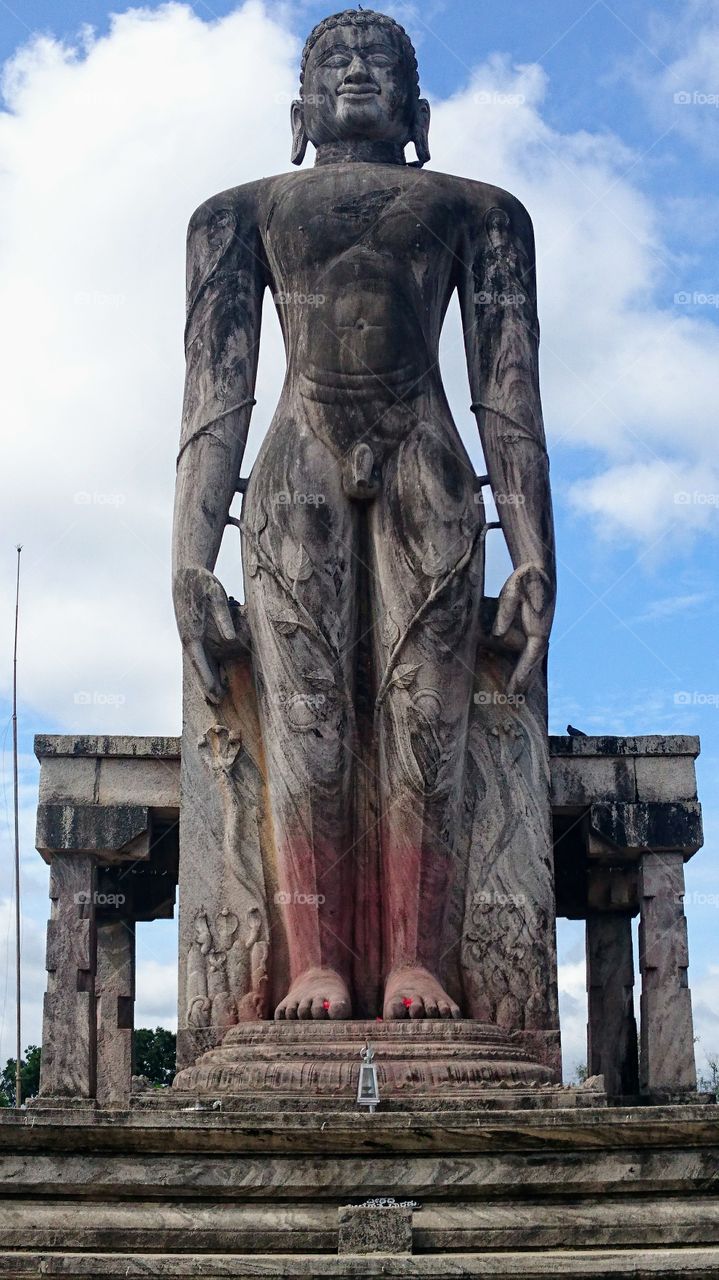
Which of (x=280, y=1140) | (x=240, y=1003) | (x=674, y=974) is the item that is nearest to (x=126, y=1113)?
(x=280, y=1140)

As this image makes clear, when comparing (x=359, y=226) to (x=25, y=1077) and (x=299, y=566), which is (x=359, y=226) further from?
(x=25, y=1077)

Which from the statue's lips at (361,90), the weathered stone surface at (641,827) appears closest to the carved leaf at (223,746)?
the weathered stone surface at (641,827)

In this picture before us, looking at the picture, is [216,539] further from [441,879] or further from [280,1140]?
[280,1140]

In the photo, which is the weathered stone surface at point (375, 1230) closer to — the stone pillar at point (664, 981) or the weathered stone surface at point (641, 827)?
the stone pillar at point (664, 981)

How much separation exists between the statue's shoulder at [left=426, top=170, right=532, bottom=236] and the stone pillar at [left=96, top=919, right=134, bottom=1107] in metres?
7.21

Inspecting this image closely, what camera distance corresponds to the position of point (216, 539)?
11.4 metres

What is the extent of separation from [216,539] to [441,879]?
2689 mm

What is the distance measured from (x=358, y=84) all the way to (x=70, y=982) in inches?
265

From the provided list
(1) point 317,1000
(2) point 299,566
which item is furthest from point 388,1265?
(2) point 299,566

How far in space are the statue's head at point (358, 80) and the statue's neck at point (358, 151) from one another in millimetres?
29

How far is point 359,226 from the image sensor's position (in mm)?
11305

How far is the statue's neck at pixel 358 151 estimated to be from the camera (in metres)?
12.0

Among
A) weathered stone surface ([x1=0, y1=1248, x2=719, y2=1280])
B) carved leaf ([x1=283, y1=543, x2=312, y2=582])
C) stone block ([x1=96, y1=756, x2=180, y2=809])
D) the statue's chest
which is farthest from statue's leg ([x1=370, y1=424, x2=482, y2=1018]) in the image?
weathered stone surface ([x1=0, y1=1248, x2=719, y2=1280])

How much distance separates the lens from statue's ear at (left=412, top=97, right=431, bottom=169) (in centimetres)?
1224
